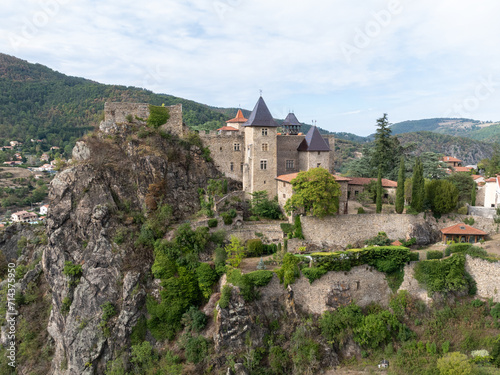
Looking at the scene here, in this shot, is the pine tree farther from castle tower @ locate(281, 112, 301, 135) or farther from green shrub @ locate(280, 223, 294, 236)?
castle tower @ locate(281, 112, 301, 135)

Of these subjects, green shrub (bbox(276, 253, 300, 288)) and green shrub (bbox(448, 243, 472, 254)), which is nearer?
green shrub (bbox(276, 253, 300, 288))

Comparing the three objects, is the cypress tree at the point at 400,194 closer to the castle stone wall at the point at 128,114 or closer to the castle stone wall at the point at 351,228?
the castle stone wall at the point at 351,228

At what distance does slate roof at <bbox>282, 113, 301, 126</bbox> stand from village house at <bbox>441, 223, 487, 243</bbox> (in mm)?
19551

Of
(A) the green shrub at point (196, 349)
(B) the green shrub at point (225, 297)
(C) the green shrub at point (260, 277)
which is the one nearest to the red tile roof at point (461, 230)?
(C) the green shrub at point (260, 277)

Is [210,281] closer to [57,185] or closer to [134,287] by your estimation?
[134,287]

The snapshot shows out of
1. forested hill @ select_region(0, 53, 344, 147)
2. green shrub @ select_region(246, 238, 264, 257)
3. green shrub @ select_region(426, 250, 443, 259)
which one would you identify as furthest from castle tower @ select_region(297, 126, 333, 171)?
forested hill @ select_region(0, 53, 344, 147)

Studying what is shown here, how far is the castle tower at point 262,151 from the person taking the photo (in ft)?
113

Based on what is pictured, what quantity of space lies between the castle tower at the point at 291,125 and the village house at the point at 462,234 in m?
19.2

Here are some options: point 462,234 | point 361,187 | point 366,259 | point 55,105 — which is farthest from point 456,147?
point 55,105

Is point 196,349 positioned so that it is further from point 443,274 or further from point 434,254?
point 434,254

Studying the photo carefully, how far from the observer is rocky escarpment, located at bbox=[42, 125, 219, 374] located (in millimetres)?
26797

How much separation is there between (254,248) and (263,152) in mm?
10477

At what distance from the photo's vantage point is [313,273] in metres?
24.7

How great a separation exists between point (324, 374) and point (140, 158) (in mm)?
23164
